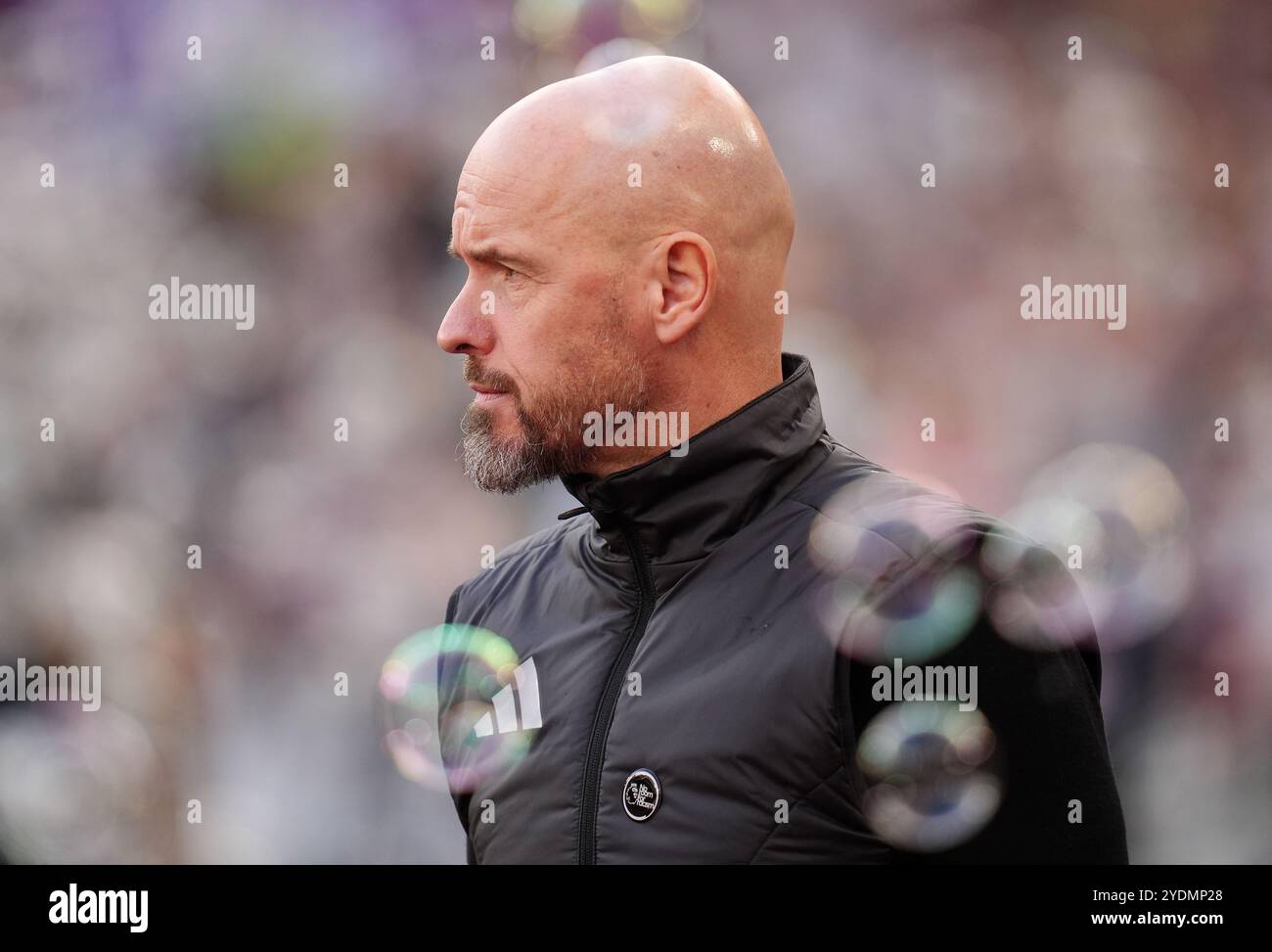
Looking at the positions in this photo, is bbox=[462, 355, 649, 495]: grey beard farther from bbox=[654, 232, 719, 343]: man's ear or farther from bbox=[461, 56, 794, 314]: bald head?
bbox=[461, 56, 794, 314]: bald head

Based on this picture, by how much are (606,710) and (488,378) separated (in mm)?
566

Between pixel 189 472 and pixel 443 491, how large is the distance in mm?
967

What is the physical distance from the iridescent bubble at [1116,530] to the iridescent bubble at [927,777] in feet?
8.15

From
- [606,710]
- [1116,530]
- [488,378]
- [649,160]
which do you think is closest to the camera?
[606,710]

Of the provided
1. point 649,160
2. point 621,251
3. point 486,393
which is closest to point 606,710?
point 486,393

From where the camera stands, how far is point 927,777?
1620 millimetres

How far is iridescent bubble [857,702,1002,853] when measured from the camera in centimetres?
162

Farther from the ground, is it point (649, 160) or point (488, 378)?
point (649, 160)

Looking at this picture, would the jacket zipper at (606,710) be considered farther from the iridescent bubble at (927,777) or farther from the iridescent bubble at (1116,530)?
the iridescent bubble at (1116,530)

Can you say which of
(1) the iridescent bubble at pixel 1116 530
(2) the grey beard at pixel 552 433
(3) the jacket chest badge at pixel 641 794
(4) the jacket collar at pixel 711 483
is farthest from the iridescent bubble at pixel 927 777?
(1) the iridescent bubble at pixel 1116 530

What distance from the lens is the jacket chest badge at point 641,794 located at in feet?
5.55

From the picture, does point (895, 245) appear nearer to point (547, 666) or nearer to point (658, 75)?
point (658, 75)

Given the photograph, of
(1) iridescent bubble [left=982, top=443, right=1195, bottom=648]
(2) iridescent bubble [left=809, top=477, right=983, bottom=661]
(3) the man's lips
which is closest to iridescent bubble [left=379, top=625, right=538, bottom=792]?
(3) the man's lips

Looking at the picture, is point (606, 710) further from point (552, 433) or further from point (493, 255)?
point (493, 255)
